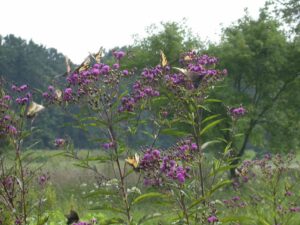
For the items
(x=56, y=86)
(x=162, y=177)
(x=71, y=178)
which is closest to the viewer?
(x=162, y=177)

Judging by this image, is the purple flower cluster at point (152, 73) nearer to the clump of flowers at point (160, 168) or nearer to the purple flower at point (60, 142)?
the clump of flowers at point (160, 168)

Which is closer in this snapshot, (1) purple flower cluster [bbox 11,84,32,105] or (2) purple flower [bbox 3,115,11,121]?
(1) purple flower cluster [bbox 11,84,32,105]

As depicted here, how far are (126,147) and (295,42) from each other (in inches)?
705

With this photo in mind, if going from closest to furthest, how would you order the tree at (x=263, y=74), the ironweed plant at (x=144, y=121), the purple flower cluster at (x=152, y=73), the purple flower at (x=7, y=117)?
the ironweed plant at (x=144, y=121) < the purple flower cluster at (x=152, y=73) < the purple flower at (x=7, y=117) < the tree at (x=263, y=74)

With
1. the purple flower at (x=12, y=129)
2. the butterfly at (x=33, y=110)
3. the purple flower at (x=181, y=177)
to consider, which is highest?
the butterfly at (x=33, y=110)

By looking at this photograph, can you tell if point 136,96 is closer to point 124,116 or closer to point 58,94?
point 124,116

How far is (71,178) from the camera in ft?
64.1

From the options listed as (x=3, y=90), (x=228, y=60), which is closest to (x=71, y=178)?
(x=228, y=60)

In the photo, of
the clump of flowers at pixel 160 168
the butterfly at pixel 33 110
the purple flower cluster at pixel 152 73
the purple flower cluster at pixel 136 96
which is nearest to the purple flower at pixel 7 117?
the butterfly at pixel 33 110

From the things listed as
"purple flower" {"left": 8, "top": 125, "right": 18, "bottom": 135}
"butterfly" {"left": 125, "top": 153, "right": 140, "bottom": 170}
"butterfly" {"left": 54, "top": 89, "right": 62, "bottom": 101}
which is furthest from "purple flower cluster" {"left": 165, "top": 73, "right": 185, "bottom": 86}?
"purple flower" {"left": 8, "top": 125, "right": 18, "bottom": 135}

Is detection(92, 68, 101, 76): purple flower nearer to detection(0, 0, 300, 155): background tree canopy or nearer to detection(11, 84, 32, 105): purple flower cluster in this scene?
detection(11, 84, 32, 105): purple flower cluster

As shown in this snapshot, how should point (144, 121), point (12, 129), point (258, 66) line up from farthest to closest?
point (258, 66)
point (12, 129)
point (144, 121)

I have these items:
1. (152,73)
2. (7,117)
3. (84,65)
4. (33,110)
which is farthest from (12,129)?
(152,73)

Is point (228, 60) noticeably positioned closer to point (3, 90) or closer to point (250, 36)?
point (250, 36)
